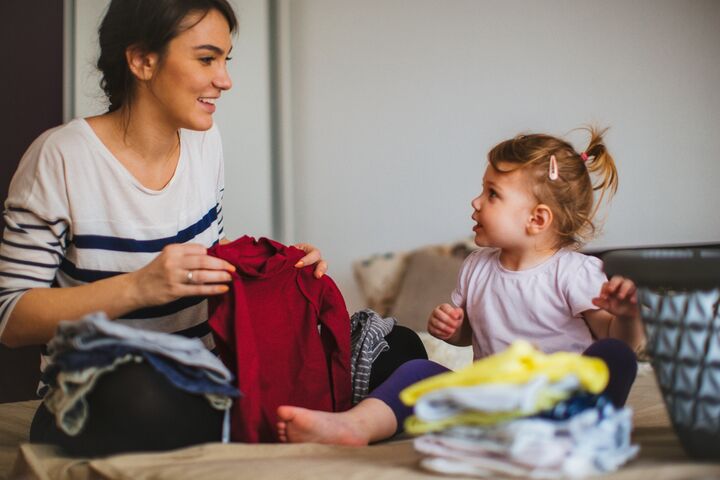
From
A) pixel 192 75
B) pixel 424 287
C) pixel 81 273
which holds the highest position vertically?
pixel 192 75

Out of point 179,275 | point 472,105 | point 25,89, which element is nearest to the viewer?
point 179,275

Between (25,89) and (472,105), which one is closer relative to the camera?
(25,89)

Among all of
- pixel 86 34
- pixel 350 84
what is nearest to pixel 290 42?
pixel 350 84

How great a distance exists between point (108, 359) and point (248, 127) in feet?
6.25

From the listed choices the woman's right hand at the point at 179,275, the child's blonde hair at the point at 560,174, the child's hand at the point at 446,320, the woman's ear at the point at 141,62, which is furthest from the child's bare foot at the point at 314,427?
the woman's ear at the point at 141,62

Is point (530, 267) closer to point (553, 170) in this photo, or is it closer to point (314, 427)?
point (553, 170)

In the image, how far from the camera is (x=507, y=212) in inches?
61.9

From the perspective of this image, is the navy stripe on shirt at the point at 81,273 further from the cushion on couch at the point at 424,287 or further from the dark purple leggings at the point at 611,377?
the cushion on couch at the point at 424,287

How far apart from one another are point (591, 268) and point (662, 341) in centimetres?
52

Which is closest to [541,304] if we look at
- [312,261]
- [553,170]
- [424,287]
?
[553,170]

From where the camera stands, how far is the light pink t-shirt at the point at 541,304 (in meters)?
1.51

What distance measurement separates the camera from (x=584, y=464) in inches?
37.2

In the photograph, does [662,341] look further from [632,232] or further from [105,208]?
[632,232]

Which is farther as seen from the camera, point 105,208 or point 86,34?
point 86,34
